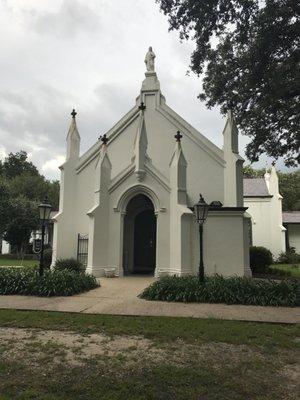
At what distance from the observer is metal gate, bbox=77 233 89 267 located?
63.3 ft

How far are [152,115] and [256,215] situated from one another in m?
16.3

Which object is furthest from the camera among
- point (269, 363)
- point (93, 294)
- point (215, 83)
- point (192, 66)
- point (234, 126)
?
point (234, 126)

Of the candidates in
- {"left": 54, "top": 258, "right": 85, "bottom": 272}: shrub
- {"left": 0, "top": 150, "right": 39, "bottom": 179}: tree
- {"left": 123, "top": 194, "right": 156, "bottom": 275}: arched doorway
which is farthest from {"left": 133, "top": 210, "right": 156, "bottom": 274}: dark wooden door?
{"left": 0, "top": 150, "right": 39, "bottom": 179}: tree

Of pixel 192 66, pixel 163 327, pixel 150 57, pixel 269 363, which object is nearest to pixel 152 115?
pixel 150 57

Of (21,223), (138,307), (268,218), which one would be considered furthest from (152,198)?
(21,223)

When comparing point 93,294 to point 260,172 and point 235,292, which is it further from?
point 260,172

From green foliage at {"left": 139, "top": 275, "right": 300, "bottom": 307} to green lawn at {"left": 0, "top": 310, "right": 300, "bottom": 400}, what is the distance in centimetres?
259

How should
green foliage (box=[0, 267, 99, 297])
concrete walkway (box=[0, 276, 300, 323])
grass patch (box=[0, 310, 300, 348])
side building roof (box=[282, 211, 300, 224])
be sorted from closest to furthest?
grass patch (box=[0, 310, 300, 348]) < concrete walkway (box=[0, 276, 300, 323]) < green foliage (box=[0, 267, 99, 297]) < side building roof (box=[282, 211, 300, 224])

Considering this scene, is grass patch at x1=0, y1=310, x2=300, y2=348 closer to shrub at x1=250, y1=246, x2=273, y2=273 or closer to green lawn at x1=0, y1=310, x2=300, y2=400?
green lawn at x1=0, y1=310, x2=300, y2=400

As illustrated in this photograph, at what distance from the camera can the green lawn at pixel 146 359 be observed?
4.86 metres

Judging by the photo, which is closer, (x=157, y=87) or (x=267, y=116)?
(x=267, y=116)

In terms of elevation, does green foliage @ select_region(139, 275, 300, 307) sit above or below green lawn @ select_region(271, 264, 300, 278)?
below

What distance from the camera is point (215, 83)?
50.5ft

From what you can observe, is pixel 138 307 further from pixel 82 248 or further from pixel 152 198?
pixel 82 248
